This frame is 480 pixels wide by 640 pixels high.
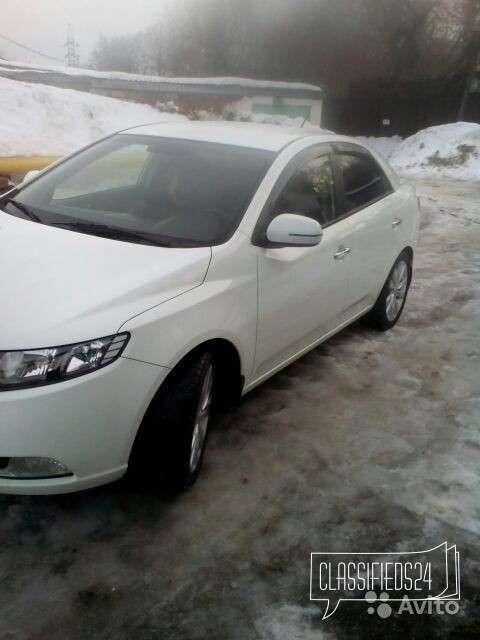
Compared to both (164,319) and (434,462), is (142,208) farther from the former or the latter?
(434,462)

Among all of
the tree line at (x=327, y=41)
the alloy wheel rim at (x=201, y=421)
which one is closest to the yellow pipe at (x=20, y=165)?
the alloy wheel rim at (x=201, y=421)

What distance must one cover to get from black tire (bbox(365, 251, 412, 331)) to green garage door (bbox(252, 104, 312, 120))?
18308 mm

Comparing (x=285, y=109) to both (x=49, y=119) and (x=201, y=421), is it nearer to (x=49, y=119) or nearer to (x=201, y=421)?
(x=49, y=119)

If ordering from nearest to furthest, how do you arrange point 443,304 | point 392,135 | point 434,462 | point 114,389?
point 114,389, point 434,462, point 443,304, point 392,135

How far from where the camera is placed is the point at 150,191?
328cm

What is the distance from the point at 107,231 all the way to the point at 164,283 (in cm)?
58

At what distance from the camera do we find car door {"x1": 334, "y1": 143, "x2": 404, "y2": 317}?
390 cm

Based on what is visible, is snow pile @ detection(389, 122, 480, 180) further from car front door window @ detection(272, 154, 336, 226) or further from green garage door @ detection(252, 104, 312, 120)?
car front door window @ detection(272, 154, 336, 226)

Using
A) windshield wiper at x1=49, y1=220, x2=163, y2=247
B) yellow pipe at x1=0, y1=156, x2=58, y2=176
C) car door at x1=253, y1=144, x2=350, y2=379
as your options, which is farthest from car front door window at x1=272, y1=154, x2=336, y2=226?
yellow pipe at x1=0, y1=156, x2=58, y2=176

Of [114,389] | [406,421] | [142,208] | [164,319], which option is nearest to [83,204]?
[142,208]

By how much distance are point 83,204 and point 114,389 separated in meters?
1.41

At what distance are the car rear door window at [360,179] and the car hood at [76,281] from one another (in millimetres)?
1507

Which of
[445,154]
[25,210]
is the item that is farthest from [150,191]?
[445,154]

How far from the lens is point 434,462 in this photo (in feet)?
10.3
